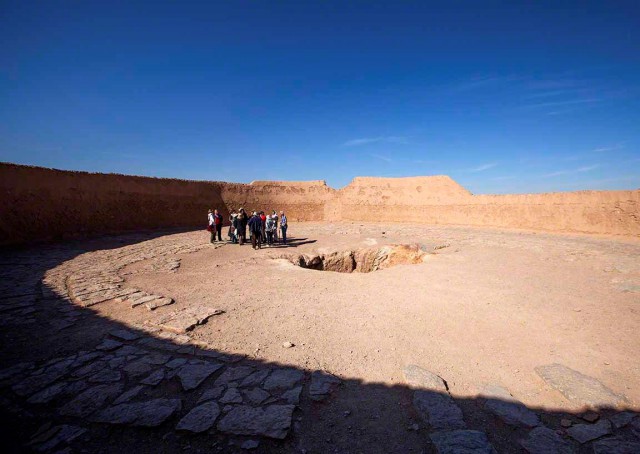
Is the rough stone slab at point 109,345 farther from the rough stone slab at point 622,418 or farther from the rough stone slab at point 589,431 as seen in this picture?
the rough stone slab at point 622,418

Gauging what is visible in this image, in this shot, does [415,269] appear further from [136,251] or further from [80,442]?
[136,251]

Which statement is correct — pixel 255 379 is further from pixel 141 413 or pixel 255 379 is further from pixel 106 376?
pixel 106 376

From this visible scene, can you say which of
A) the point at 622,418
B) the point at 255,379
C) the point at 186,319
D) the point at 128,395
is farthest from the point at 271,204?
the point at 622,418

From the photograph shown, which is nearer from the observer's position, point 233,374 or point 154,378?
point 154,378

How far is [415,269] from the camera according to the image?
29.8ft

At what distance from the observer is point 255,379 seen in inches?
142

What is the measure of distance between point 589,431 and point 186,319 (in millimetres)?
5752

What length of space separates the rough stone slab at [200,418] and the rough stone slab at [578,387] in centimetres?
412

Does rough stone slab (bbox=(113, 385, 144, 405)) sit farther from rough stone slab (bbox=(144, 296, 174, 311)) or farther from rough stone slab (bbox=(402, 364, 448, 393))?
rough stone slab (bbox=(402, 364, 448, 393))

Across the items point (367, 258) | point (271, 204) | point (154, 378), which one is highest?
point (271, 204)

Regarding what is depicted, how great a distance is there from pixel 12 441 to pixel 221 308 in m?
3.35

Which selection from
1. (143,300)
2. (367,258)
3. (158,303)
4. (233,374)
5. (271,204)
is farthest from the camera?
(271,204)

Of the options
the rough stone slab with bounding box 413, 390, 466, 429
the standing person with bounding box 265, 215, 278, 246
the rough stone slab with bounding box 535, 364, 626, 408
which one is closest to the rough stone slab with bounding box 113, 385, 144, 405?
the rough stone slab with bounding box 413, 390, 466, 429

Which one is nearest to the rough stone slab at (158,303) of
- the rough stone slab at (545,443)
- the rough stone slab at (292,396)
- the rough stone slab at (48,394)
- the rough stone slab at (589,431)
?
the rough stone slab at (48,394)
